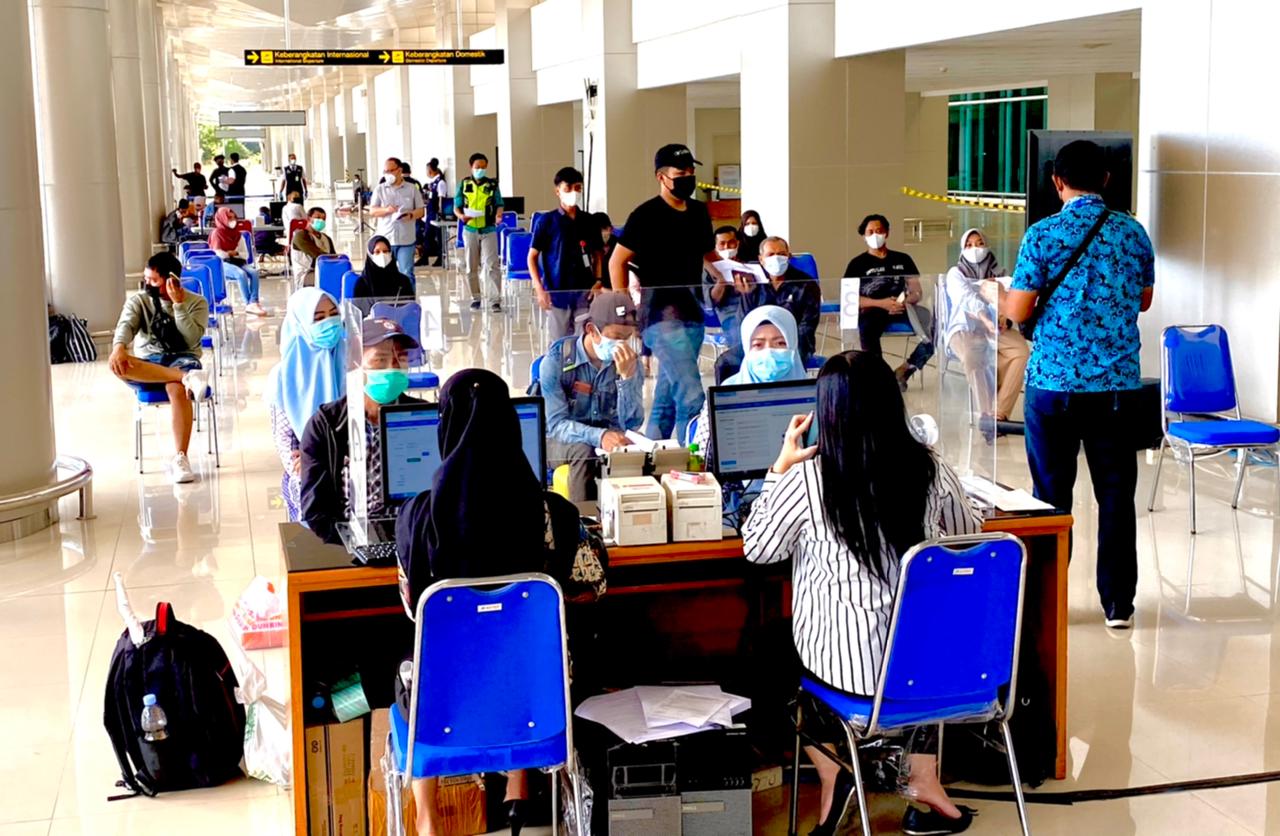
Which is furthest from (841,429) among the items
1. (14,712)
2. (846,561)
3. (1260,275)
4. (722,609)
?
(1260,275)

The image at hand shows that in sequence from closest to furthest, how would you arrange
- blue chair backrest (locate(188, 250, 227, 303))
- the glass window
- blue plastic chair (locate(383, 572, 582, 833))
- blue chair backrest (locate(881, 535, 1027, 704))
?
1. blue plastic chair (locate(383, 572, 582, 833))
2. blue chair backrest (locate(881, 535, 1027, 704))
3. blue chair backrest (locate(188, 250, 227, 303))
4. the glass window

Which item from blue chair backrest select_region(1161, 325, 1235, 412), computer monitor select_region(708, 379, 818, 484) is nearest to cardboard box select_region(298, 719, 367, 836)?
computer monitor select_region(708, 379, 818, 484)

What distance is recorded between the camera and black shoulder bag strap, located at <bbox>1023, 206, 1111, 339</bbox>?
523 centimetres

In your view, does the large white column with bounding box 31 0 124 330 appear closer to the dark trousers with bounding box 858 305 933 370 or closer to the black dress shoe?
the dark trousers with bounding box 858 305 933 370

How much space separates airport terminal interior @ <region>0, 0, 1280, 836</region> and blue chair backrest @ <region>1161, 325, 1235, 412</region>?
0.02 m

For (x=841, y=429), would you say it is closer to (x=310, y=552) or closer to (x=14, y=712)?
(x=310, y=552)

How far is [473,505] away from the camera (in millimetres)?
3402

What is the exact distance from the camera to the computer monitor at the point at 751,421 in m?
4.59

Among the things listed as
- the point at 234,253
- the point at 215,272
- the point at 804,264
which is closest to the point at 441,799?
the point at 804,264

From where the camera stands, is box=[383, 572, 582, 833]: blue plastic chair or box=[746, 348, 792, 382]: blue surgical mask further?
box=[746, 348, 792, 382]: blue surgical mask

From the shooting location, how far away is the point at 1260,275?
819 centimetres

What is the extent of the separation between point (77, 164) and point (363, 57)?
6.08 m

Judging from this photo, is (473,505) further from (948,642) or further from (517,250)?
(517,250)

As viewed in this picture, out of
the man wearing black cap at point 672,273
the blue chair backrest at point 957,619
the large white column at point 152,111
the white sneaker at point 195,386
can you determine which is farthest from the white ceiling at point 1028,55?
the large white column at point 152,111
